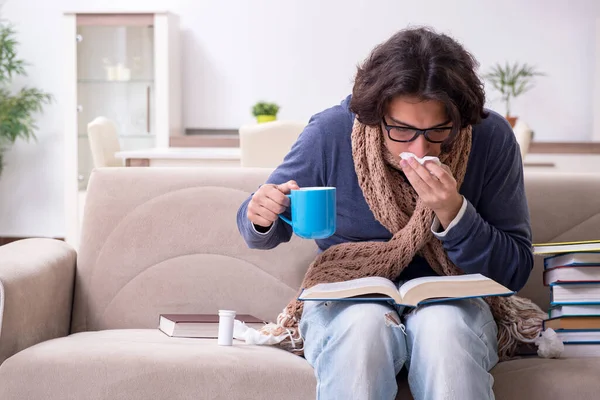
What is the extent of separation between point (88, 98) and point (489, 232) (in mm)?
4424

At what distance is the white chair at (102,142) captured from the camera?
159 inches

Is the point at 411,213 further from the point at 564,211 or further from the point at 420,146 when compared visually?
the point at 564,211

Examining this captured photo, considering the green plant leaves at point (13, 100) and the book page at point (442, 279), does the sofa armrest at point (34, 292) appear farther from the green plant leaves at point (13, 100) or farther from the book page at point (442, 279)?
the green plant leaves at point (13, 100)

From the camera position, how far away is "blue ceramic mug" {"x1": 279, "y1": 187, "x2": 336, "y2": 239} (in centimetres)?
142

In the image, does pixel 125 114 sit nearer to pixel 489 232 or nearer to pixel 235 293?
pixel 235 293

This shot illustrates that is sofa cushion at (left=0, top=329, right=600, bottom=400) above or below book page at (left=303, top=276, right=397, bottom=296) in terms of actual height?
below

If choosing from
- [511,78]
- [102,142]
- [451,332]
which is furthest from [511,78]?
[451,332]

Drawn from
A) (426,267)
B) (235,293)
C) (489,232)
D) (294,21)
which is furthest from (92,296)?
(294,21)

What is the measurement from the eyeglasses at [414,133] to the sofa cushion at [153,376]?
481 mm

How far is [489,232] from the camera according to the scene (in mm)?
1541

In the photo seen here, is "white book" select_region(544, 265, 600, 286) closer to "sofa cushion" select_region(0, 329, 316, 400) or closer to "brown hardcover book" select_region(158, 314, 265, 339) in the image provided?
"sofa cushion" select_region(0, 329, 316, 400)

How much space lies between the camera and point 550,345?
1595mm

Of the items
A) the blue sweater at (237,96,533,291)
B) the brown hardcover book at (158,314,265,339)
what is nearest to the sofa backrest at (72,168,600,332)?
the brown hardcover book at (158,314,265,339)

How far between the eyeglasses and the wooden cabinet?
13.1 feet
